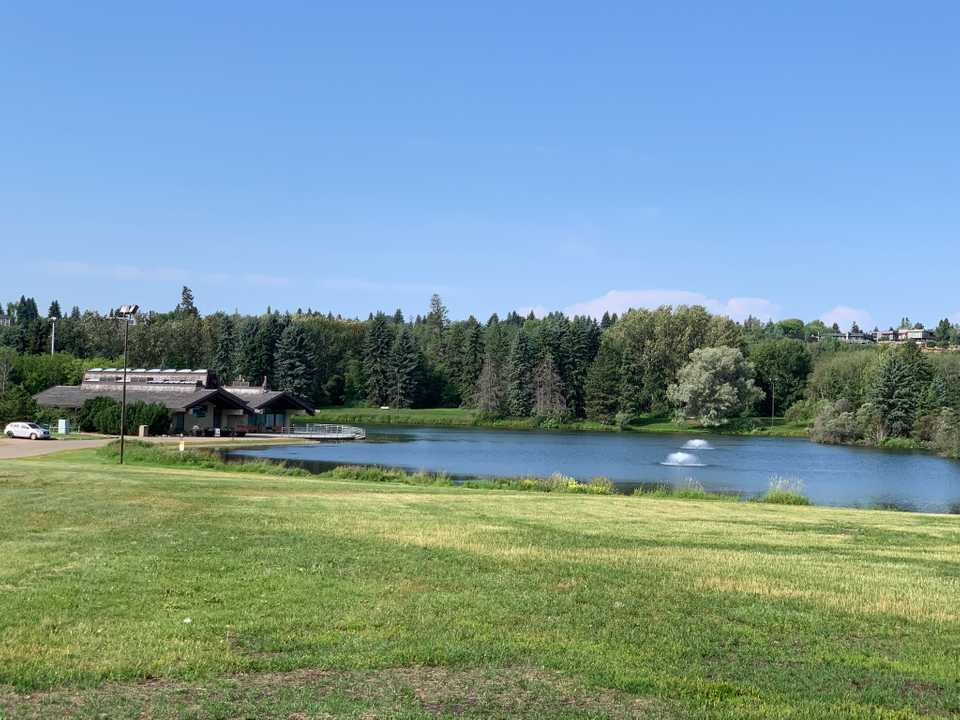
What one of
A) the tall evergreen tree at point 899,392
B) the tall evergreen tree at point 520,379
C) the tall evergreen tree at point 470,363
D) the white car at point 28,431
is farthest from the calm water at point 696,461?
the tall evergreen tree at point 470,363

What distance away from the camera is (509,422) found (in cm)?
12756

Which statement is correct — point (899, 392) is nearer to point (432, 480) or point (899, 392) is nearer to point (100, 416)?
point (432, 480)

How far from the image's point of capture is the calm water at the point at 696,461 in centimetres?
4683

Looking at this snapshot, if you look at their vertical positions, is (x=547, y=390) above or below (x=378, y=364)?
below

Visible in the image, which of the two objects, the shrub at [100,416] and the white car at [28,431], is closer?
the white car at [28,431]

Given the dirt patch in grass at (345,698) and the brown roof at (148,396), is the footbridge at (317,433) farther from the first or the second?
the dirt patch in grass at (345,698)

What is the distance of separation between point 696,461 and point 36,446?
42.1 metres

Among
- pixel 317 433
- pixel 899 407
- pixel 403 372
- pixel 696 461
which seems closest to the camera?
pixel 696 461

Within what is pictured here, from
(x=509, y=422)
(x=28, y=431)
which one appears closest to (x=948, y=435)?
(x=509, y=422)

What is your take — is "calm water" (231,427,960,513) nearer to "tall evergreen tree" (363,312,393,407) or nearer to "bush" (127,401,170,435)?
"bush" (127,401,170,435)

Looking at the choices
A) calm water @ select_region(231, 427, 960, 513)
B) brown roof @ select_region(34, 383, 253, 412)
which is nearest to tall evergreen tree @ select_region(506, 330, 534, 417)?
calm water @ select_region(231, 427, 960, 513)

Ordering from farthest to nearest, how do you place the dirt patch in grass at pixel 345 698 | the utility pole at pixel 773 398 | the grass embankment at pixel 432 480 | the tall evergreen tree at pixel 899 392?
the utility pole at pixel 773 398
the tall evergreen tree at pixel 899 392
the grass embankment at pixel 432 480
the dirt patch in grass at pixel 345 698

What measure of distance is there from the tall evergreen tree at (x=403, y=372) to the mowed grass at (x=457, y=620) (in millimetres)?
125190

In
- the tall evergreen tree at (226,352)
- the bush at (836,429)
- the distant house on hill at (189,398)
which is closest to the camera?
the distant house on hill at (189,398)
